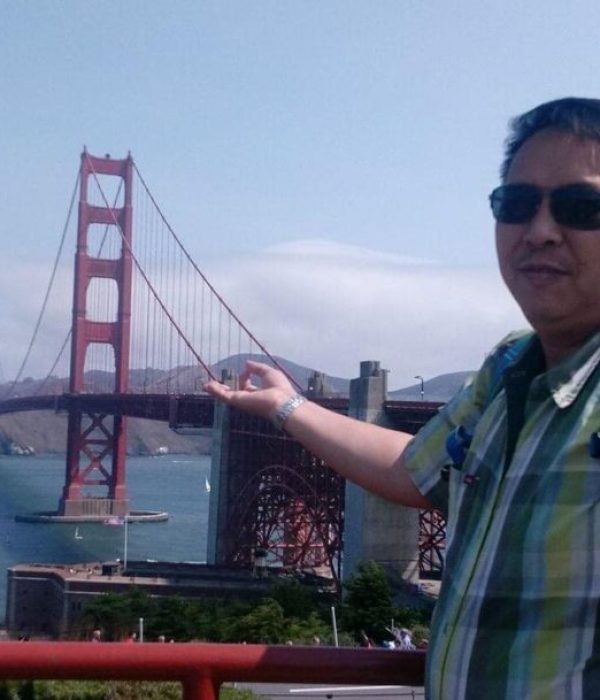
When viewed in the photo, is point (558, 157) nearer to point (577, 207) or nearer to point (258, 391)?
point (577, 207)

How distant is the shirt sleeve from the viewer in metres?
1.24

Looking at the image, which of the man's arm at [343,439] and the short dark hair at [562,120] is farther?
the man's arm at [343,439]

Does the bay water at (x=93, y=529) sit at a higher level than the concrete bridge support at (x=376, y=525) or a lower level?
lower

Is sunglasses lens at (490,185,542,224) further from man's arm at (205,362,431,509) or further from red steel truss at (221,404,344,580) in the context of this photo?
red steel truss at (221,404,344,580)

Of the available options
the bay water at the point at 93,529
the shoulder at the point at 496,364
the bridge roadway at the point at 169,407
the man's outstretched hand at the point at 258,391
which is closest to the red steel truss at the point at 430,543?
the bridge roadway at the point at 169,407

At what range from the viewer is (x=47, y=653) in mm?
1345

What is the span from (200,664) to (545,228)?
23.9 inches

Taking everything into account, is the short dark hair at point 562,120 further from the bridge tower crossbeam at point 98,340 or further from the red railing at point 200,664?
the bridge tower crossbeam at point 98,340

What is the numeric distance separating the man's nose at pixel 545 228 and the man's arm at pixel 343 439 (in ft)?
1.01

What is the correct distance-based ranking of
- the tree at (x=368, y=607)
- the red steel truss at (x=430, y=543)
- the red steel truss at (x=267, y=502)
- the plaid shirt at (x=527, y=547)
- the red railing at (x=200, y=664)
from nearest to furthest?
the plaid shirt at (x=527, y=547) → the red railing at (x=200, y=664) → the tree at (x=368, y=607) → the red steel truss at (x=430, y=543) → the red steel truss at (x=267, y=502)

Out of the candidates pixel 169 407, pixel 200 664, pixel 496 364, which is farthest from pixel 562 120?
pixel 169 407

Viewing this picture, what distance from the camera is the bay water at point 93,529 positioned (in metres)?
29.4

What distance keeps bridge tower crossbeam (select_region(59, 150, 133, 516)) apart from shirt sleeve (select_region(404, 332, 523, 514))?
28.7 m

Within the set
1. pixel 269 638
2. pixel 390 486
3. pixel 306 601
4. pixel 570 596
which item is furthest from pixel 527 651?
pixel 306 601
